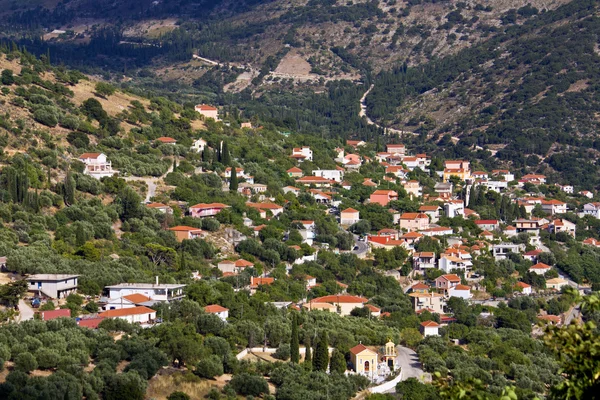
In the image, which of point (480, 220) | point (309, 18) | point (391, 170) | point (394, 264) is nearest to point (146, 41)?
point (309, 18)

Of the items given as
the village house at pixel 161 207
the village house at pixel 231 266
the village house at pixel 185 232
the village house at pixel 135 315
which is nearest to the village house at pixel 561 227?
the village house at pixel 161 207

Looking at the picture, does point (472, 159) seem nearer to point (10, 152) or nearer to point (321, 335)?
point (10, 152)

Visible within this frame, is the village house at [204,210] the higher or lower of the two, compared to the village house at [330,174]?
higher

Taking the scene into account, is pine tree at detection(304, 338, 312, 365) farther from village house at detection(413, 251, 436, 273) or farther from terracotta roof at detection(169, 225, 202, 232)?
village house at detection(413, 251, 436, 273)

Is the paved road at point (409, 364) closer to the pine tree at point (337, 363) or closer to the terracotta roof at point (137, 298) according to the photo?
the pine tree at point (337, 363)

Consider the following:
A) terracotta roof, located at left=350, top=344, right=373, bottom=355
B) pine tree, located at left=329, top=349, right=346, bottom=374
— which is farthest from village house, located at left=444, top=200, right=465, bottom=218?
pine tree, located at left=329, top=349, right=346, bottom=374
